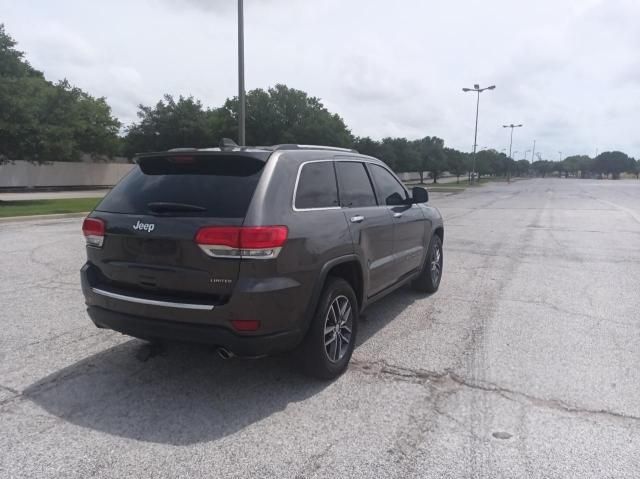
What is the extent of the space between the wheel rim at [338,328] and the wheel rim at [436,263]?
2806 mm

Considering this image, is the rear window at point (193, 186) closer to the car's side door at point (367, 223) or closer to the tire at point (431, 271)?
the car's side door at point (367, 223)

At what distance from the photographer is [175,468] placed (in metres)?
2.88

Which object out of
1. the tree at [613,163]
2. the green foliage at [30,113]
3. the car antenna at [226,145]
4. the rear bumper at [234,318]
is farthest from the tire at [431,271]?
the tree at [613,163]

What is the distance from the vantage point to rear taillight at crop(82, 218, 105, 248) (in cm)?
393

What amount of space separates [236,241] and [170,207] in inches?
24.9

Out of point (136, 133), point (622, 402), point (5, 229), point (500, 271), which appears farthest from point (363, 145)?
point (622, 402)

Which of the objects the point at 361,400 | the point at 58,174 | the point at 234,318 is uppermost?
the point at 58,174

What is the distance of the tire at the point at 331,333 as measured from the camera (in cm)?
384

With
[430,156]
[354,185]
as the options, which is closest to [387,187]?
[354,185]

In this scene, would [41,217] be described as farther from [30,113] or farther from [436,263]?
[436,263]

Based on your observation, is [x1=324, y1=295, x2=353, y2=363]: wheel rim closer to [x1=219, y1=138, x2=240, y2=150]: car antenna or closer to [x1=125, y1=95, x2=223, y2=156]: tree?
[x1=219, y1=138, x2=240, y2=150]: car antenna

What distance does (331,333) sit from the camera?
4086mm

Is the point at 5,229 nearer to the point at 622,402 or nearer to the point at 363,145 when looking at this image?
the point at 622,402

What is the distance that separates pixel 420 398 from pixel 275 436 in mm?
1149
